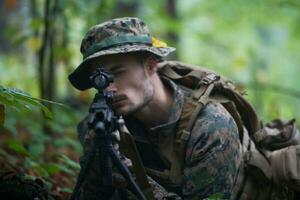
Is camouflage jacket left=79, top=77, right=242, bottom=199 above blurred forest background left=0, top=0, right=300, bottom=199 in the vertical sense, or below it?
below

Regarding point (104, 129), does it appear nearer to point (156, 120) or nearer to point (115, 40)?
point (115, 40)

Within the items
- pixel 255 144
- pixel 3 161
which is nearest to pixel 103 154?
pixel 3 161

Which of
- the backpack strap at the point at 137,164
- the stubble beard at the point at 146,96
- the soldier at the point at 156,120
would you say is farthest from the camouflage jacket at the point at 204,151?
the backpack strap at the point at 137,164

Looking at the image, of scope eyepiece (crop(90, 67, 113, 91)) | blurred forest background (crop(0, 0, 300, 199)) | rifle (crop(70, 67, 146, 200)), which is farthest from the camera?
blurred forest background (crop(0, 0, 300, 199))

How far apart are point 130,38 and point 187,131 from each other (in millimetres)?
767

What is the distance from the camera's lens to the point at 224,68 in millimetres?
11625

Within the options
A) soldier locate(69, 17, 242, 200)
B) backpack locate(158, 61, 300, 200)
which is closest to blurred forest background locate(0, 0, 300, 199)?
soldier locate(69, 17, 242, 200)

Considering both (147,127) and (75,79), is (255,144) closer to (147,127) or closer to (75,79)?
(147,127)

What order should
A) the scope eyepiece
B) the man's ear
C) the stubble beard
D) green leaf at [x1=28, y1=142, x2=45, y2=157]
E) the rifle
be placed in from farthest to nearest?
green leaf at [x1=28, y1=142, x2=45, y2=157] < the man's ear < the stubble beard < the scope eyepiece < the rifle

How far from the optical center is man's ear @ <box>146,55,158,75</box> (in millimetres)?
3965

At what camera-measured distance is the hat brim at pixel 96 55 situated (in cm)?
362

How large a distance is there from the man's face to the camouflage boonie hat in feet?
0.29

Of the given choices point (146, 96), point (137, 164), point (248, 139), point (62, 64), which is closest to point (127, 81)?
point (146, 96)

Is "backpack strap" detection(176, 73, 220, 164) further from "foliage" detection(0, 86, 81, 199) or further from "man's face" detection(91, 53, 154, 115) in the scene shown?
"foliage" detection(0, 86, 81, 199)
